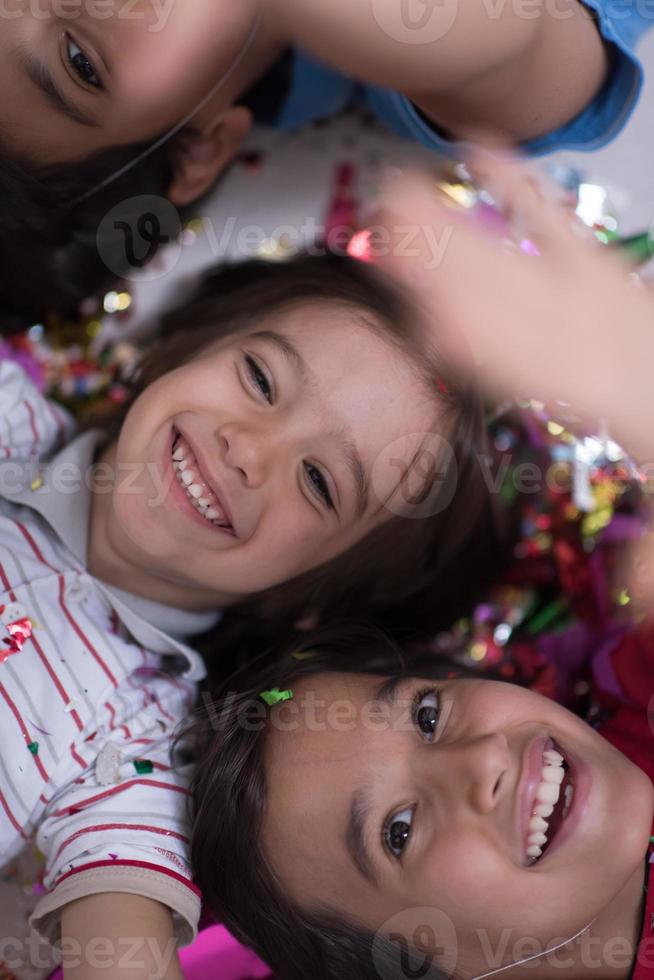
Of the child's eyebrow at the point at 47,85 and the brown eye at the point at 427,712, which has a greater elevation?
the child's eyebrow at the point at 47,85

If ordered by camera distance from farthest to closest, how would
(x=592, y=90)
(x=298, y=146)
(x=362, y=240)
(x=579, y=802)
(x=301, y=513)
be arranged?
1. (x=298, y=146)
2. (x=362, y=240)
3. (x=592, y=90)
4. (x=301, y=513)
5. (x=579, y=802)

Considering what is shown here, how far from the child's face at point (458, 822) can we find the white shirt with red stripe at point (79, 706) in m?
0.15

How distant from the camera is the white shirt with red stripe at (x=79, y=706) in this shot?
105cm

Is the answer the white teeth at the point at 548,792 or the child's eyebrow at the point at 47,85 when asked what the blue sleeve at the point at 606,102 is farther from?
the white teeth at the point at 548,792

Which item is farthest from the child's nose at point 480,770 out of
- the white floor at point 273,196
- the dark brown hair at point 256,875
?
the white floor at point 273,196

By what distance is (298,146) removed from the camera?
157cm

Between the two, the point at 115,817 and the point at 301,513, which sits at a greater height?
the point at 301,513

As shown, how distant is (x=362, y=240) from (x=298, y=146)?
310 mm

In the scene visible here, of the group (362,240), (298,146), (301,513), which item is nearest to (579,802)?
(301,513)

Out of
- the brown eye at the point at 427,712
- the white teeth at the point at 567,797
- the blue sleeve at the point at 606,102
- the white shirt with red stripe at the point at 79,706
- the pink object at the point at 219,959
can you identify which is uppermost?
the blue sleeve at the point at 606,102

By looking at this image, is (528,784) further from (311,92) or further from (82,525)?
(311,92)

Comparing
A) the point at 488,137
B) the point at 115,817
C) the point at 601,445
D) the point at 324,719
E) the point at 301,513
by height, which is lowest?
the point at 115,817

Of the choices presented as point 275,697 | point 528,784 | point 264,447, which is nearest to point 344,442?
point 264,447

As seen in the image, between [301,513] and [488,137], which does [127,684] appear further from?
[488,137]
